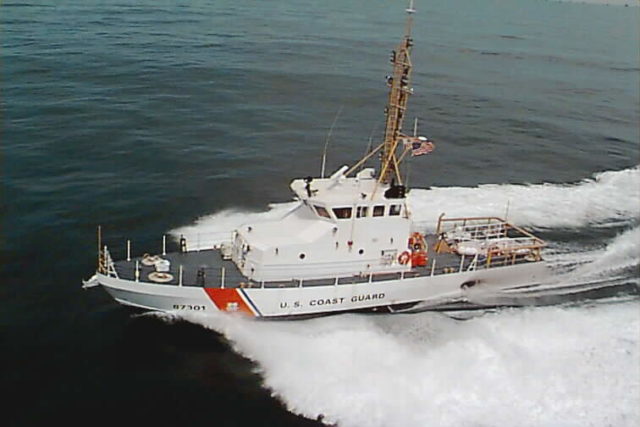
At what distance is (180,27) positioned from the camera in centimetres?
9394

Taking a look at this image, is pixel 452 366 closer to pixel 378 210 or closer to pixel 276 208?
pixel 378 210

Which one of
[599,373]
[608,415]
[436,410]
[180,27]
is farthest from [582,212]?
[180,27]

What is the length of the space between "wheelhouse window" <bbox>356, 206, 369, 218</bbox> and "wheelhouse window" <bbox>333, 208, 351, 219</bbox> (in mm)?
395

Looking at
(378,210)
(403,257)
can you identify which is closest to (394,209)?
(378,210)

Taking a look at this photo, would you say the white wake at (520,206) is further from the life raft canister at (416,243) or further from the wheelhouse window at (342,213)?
the wheelhouse window at (342,213)

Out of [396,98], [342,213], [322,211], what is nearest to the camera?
[396,98]

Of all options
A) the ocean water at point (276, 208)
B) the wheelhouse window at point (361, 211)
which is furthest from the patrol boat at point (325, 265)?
the ocean water at point (276, 208)

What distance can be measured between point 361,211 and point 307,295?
419cm

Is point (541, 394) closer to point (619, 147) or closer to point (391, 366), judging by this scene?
point (391, 366)

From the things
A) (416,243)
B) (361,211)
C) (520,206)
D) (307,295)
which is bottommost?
(307,295)

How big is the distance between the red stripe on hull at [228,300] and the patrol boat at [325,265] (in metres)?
0.04

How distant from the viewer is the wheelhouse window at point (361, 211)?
25.2 meters

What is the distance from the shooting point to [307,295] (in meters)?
24.6

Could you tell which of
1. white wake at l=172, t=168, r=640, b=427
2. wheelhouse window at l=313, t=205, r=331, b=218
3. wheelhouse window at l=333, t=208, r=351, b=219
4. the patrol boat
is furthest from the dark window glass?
white wake at l=172, t=168, r=640, b=427
